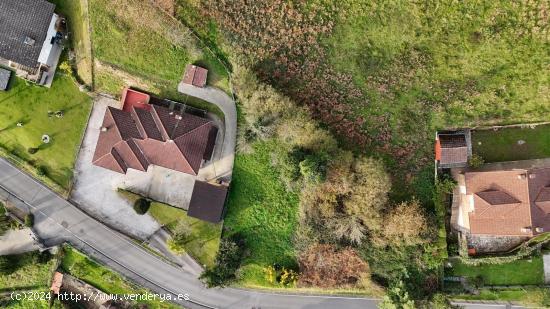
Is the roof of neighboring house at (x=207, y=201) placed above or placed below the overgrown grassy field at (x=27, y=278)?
above

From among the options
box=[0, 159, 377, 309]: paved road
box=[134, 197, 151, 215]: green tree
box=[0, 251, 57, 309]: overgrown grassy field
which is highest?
box=[134, 197, 151, 215]: green tree

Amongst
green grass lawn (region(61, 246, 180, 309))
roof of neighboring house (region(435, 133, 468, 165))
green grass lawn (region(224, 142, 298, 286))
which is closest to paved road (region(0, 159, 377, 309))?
green grass lawn (region(61, 246, 180, 309))

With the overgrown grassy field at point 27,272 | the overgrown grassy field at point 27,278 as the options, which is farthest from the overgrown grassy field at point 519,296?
the overgrown grassy field at point 27,278

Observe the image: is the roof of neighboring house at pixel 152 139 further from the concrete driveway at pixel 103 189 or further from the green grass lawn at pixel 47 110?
the green grass lawn at pixel 47 110

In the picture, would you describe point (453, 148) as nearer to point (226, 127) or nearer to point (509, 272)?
point (509, 272)

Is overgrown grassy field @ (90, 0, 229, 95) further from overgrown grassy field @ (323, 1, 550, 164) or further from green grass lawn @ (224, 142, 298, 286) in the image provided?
overgrown grassy field @ (323, 1, 550, 164)

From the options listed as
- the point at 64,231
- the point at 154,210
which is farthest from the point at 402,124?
the point at 64,231
